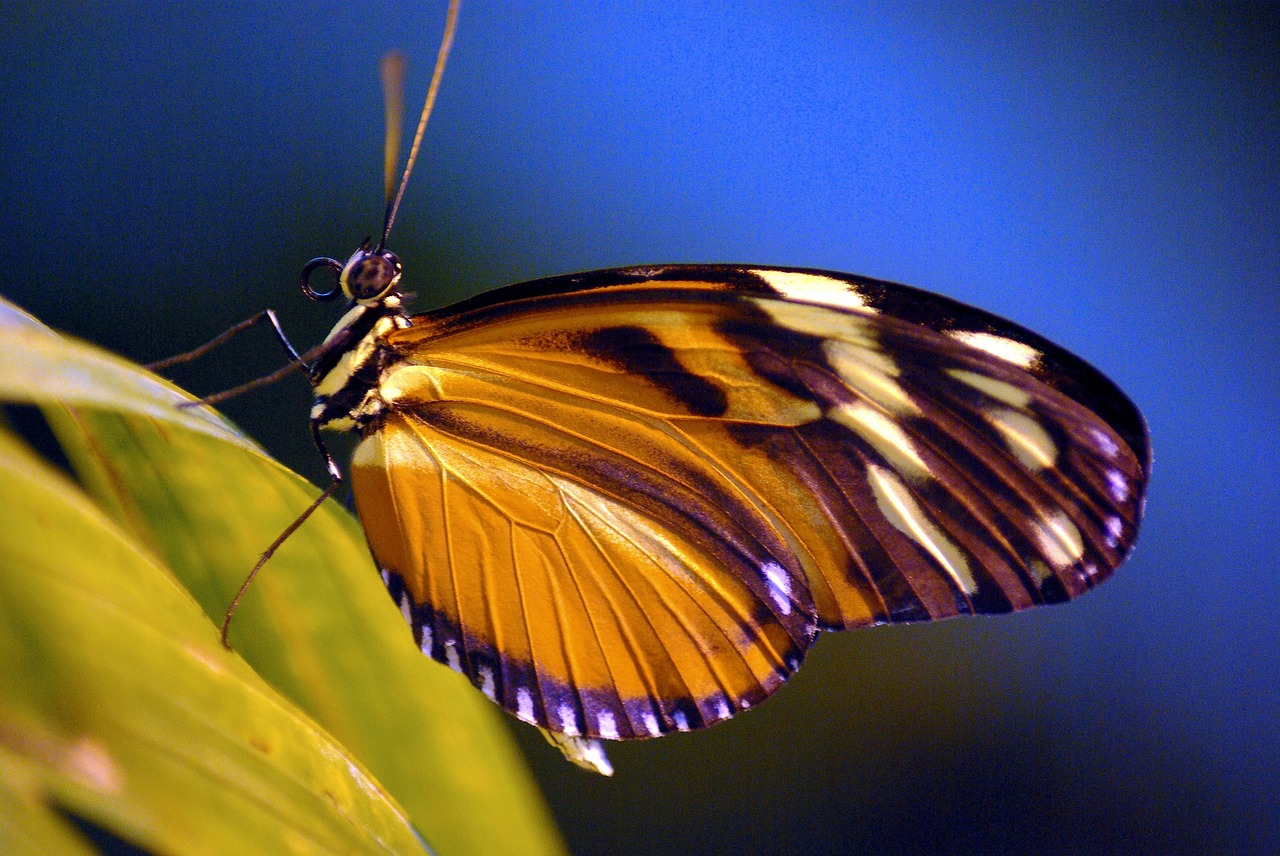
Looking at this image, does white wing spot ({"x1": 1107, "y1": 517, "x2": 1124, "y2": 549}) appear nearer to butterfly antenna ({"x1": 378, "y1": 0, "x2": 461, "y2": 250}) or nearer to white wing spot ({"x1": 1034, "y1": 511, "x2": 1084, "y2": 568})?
white wing spot ({"x1": 1034, "y1": 511, "x2": 1084, "y2": 568})

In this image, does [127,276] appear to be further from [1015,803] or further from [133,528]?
[1015,803]

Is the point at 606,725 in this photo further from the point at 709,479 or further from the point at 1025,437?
the point at 1025,437

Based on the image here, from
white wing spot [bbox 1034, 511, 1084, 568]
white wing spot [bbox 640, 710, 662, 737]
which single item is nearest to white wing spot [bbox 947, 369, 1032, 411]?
Answer: white wing spot [bbox 1034, 511, 1084, 568]

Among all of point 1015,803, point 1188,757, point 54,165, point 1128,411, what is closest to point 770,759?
point 1015,803

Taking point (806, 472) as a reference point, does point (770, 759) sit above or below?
below

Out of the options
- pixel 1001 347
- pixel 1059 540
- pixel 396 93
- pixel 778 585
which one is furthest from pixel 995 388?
pixel 396 93

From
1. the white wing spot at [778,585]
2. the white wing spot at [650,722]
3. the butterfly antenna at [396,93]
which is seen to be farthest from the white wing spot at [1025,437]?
the butterfly antenna at [396,93]

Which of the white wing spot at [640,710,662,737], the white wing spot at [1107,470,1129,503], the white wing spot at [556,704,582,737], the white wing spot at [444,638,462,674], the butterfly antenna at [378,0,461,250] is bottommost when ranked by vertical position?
the white wing spot at [640,710,662,737]
